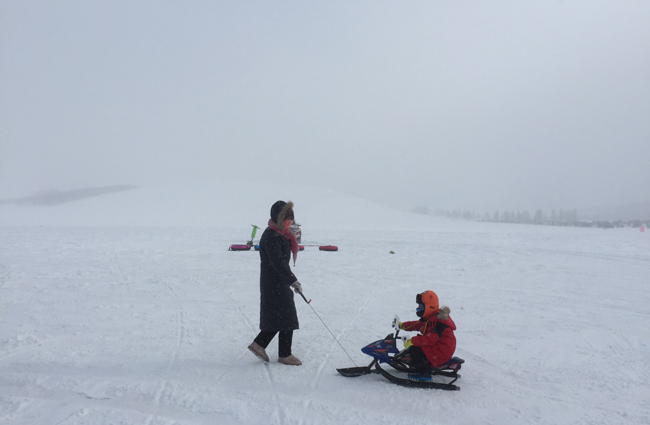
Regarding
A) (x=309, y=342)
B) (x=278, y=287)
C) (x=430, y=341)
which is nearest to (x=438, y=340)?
(x=430, y=341)

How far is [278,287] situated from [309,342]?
1.34 m

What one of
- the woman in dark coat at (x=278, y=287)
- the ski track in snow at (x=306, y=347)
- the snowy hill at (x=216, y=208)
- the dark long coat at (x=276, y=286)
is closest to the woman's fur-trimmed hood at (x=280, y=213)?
the woman in dark coat at (x=278, y=287)

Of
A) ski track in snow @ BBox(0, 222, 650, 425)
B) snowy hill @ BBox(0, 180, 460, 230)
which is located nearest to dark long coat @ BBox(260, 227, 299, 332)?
ski track in snow @ BBox(0, 222, 650, 425)

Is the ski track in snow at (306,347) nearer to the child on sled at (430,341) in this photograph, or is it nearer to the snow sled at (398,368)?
the snow sled at (398,368)

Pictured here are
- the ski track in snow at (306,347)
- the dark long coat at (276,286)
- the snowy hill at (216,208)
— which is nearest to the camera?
the ski track in snow at (306,347)

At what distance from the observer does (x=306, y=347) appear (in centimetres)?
521

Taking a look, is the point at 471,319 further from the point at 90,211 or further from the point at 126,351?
the point at 90,211

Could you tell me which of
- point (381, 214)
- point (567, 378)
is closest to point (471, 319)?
point (567, 378)

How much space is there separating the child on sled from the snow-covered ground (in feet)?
0.83

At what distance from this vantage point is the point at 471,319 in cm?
679

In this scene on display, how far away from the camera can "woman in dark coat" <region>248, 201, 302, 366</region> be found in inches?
173

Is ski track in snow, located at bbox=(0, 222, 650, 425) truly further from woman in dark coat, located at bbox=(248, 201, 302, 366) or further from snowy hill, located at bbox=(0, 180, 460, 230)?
snowy hill, located at bbox=(0, 180, 460, 230)

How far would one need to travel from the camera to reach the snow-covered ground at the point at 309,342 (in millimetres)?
3549

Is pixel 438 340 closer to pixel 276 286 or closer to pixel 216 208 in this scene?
pixel 276 286
